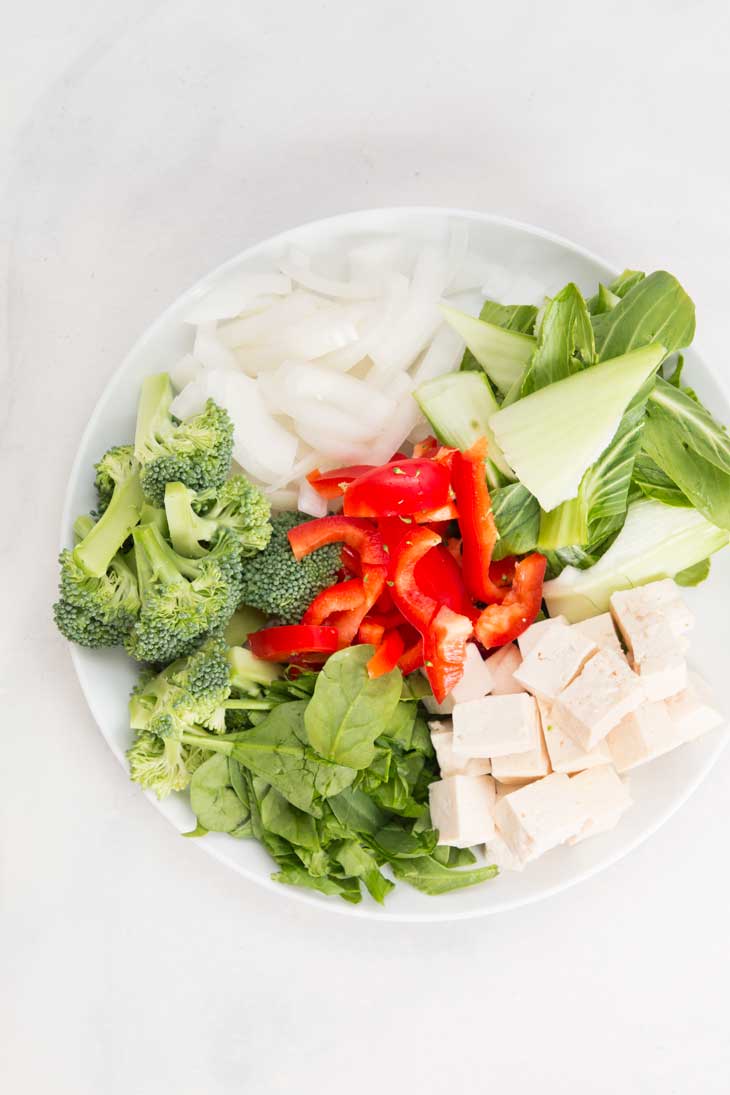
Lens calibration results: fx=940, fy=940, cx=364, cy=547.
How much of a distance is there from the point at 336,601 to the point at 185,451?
1.64 feet

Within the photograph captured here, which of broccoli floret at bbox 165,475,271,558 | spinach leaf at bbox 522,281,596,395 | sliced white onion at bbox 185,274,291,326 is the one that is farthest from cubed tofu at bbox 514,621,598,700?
sliced white onion at bbox 185,274,291,326

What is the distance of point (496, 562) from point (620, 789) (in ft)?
2.02

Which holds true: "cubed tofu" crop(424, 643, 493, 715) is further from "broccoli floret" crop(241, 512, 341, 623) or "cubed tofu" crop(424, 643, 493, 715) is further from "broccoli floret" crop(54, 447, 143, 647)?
"broccoli floret" crop(54, 447, 143, 647)

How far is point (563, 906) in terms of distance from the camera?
2.62 m

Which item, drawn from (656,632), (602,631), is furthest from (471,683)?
(656,632)

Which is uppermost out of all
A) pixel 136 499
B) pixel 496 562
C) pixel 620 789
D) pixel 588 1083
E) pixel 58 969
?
pixel 136 499

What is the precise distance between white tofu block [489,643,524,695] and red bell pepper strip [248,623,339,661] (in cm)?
40

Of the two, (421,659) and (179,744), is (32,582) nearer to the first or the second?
(179,744)

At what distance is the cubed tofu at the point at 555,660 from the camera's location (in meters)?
2.19

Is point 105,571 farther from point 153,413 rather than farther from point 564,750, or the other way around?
point 564,750

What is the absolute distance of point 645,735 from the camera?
2170mm

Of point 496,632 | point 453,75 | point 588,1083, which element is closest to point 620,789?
point 496,632

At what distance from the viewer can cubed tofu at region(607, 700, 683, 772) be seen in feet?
7.11

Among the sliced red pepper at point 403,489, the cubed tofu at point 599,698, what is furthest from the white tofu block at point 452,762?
the sliced red pepper at point 403,489
